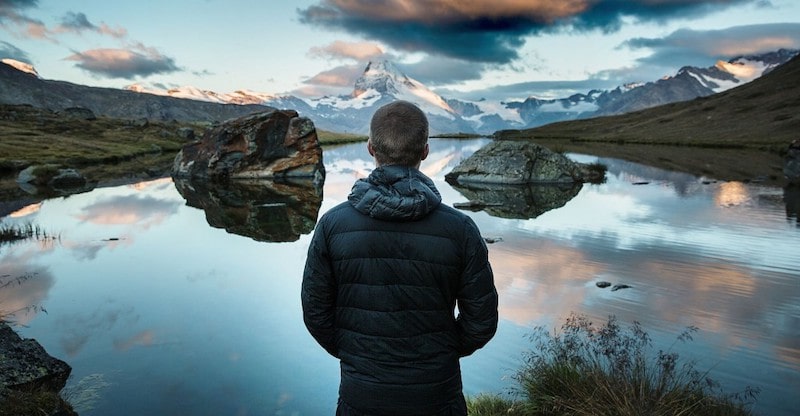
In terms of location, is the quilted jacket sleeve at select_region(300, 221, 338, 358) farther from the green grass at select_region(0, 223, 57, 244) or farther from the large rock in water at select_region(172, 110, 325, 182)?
the large rock in water at select_region(172, 110, 325, 182)

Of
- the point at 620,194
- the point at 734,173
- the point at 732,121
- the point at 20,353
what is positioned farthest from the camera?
the point at 732,121

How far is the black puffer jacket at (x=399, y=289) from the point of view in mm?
4371

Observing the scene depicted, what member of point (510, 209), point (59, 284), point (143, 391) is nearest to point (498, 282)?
point (143, 391)

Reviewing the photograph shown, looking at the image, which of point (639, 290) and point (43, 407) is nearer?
point (43, 407)

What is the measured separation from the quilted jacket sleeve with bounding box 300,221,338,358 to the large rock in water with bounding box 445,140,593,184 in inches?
1435

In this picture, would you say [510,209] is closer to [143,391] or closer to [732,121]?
[143,391]

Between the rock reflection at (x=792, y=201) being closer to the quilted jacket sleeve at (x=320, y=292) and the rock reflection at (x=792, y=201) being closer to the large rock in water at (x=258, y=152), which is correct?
the quilted jacket sleeve at (x=320, y=292)

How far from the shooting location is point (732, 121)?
14738 cm

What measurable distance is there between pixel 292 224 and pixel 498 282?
1265 cm

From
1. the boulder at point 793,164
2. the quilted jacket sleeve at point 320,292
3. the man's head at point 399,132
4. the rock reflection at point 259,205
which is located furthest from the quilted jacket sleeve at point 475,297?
the boulder at point 793,164

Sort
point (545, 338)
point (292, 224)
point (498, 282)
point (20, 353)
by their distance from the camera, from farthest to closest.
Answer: point (292, 224)
point (498, 282)
point (545, 338)
point (20, 353)

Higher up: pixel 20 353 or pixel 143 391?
pixel 20 353

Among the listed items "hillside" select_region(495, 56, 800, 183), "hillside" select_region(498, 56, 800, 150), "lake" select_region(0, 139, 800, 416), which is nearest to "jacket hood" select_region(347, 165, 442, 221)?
"lake" select_region(0, 139, 800, 416)

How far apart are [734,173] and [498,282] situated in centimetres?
4317
